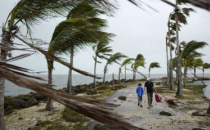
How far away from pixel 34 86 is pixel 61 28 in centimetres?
555

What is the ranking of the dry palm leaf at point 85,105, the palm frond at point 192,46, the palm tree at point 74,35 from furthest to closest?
the palm frond at point 192,46 < the palm tree at point 74,35 < the dry palm leaf at point 85,105

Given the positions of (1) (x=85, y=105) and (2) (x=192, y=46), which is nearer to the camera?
(1) (x=85, y=105)

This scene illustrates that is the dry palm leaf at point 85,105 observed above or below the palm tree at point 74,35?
below

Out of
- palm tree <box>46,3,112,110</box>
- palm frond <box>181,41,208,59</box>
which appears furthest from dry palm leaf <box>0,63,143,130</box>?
palm frond <box>181,41,208,59</box>

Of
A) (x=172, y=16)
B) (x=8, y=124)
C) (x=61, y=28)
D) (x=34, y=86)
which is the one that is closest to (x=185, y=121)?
(x=61, y=28)

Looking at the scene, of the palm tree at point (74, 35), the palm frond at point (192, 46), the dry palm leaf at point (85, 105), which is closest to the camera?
the dry palm leaf at point (85, 105)

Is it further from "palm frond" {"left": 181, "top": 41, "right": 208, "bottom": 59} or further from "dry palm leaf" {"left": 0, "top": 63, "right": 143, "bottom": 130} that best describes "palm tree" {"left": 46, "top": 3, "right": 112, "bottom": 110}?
"palm frond" {"left": 181, "top": 41, "right": 208, "bottom": 59}

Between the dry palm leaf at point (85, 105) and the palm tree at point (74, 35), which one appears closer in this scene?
the dry palm leaf at point (85, 105)

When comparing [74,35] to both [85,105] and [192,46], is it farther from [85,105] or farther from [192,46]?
[192,46]

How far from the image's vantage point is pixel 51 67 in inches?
274

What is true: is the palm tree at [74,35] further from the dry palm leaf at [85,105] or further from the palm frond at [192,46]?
the palm frond at [192,46]

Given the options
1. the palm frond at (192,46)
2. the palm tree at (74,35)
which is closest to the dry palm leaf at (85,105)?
the palm tree at (74,35)

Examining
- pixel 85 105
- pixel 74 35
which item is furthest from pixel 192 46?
pixel 85 105

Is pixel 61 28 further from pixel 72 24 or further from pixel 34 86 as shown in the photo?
pixel 34 86
